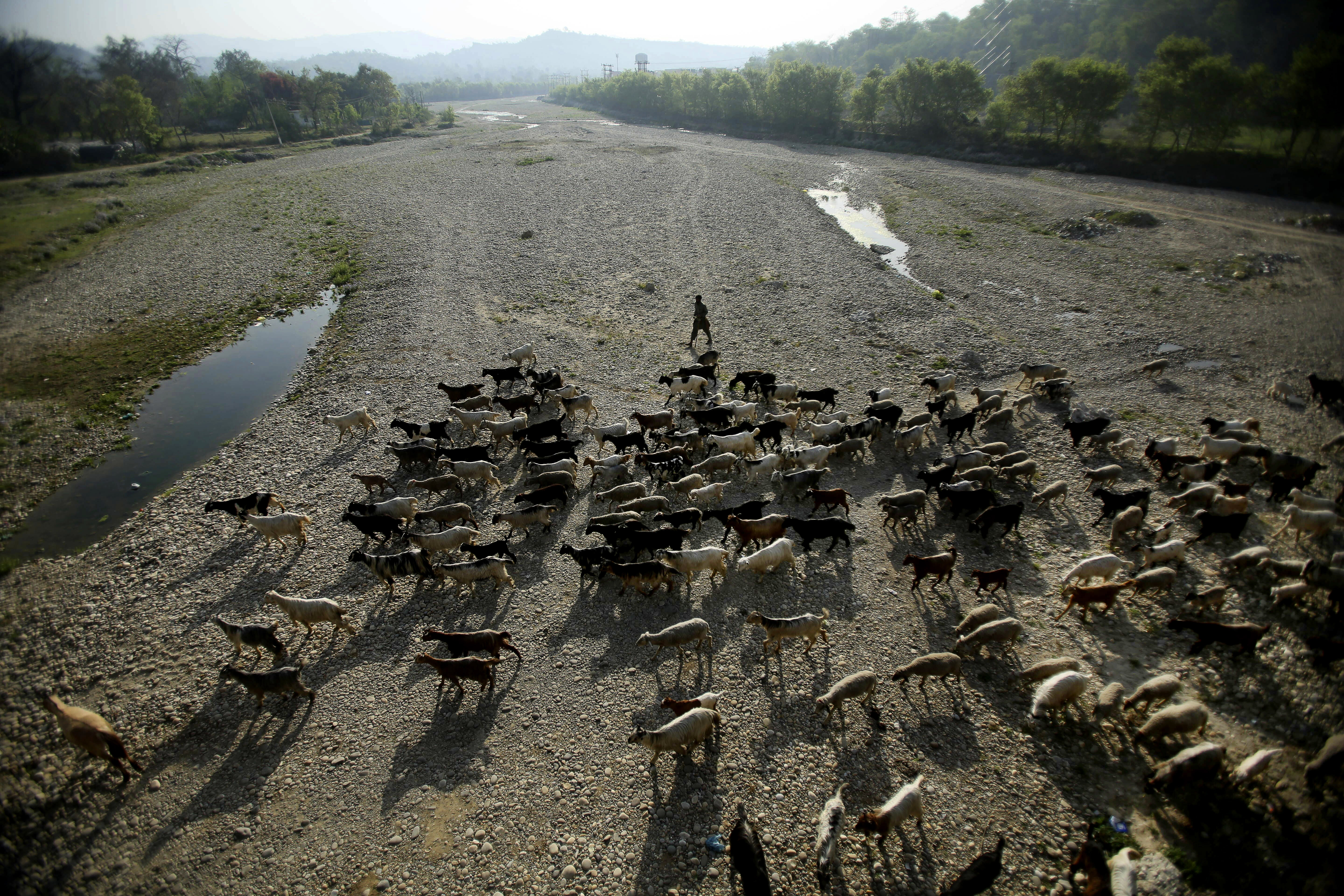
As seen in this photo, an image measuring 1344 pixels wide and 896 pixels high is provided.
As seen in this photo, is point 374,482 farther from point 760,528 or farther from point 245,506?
point 760,528

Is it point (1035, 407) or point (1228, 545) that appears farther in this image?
point (1035, 407)

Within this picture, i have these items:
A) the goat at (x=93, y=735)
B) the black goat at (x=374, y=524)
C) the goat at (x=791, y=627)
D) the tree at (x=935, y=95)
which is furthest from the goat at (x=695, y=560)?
the tree at (x=935, y=95)

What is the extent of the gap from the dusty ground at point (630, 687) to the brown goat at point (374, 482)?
93 centimetres

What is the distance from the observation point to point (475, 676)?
946 centimetres

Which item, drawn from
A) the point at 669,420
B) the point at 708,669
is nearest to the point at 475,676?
the point at 708,669

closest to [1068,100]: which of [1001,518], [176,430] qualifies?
[1001,518]

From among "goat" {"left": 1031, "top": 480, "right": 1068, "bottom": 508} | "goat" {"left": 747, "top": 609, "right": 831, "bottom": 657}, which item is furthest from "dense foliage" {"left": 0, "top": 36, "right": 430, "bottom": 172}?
"goat" {"left": 1031, "top": 480, "right": 1068, "bottom": 508}

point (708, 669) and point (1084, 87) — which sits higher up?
point (1084, 87)

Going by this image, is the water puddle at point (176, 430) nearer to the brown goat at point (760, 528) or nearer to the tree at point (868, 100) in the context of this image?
the brown goat at point (760, 528)

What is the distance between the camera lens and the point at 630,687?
962 centimetres

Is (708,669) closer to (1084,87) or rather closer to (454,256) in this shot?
(454,256)

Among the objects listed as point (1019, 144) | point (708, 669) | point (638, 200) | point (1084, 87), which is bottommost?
point (708, 669)

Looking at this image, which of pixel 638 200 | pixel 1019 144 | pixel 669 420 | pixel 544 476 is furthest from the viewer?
pixel 1019 144

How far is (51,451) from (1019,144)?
76.3 metres
